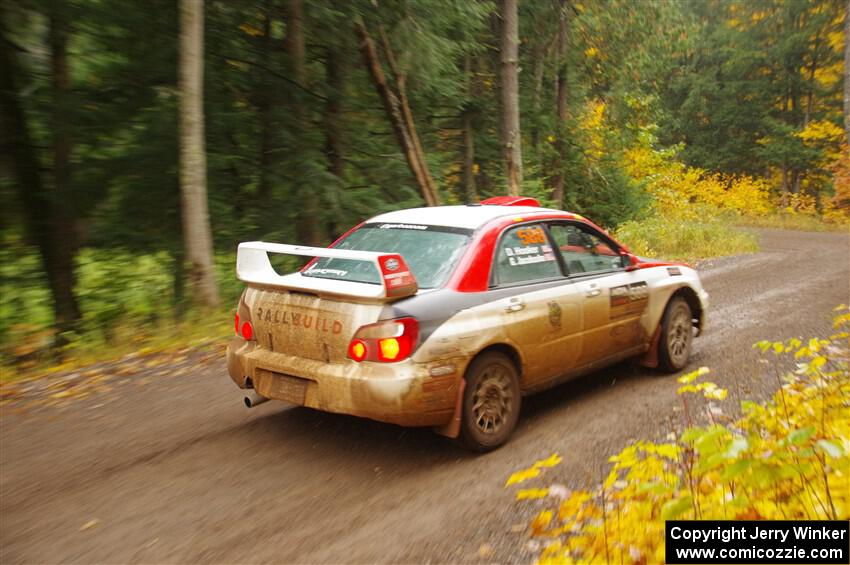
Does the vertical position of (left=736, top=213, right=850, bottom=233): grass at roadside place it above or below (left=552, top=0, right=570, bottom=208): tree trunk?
below

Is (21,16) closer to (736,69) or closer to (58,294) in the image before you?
(58,294)

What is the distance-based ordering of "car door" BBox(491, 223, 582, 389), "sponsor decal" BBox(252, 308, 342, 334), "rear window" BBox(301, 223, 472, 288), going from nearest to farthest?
"sponsor decal" BBox(252, 308, 342, 334), "rear window" BBox(301, 223, 472, 288), "car door" BBox(491, 223, 582, 389)

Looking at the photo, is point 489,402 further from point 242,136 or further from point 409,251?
point 242,136

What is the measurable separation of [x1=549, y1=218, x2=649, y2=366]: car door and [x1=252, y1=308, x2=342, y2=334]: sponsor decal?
2205mm

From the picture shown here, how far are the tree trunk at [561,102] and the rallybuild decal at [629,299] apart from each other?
14171mm

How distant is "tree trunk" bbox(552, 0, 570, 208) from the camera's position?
66.8ft

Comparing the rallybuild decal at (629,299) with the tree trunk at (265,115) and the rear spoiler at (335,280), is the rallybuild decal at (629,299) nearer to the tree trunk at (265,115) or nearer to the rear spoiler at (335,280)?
the rear spoiler at (335,280)

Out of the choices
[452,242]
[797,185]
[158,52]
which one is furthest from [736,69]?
[452,242]

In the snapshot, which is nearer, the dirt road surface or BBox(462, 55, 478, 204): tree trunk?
the dirt road surface

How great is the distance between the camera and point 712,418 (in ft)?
16.9

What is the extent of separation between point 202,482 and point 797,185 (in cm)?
4505

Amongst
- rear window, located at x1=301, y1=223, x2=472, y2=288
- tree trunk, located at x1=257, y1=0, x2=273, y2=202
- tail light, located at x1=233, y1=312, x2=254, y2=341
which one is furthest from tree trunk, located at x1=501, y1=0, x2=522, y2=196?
tail light, located at x1=233, y1=312, x2=254, y2=341

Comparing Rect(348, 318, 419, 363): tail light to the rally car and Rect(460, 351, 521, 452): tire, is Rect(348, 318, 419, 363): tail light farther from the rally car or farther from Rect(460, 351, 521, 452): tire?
Rect(460, 351, 521, 452): tire

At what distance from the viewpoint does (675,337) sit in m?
6.68
